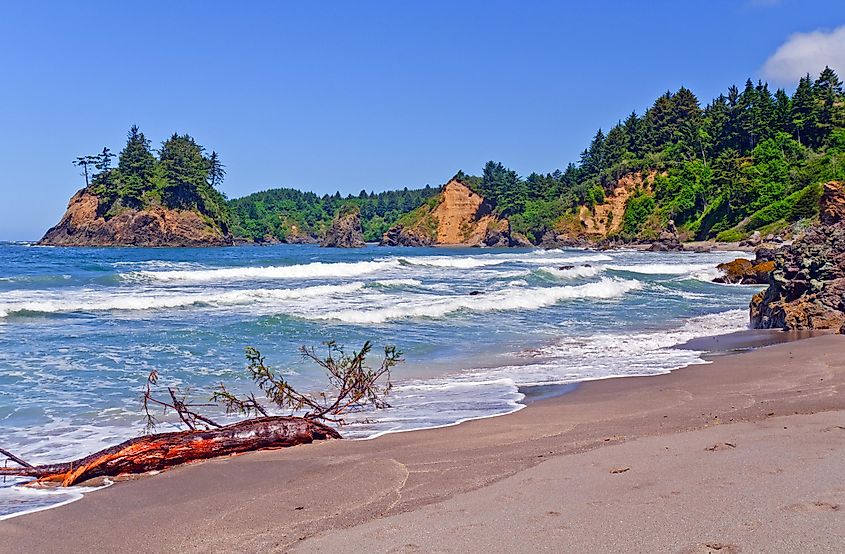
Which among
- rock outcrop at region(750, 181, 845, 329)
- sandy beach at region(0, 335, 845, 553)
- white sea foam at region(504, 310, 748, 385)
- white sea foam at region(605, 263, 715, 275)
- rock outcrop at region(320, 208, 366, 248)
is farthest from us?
rock outcrop at region(320, 208, 366, 248)

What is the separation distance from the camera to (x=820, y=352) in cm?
1117

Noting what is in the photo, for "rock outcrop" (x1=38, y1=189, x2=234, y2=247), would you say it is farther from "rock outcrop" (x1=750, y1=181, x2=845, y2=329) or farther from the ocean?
"rock outcrop" (x1=750, y1=181, x2=845, y2=329)

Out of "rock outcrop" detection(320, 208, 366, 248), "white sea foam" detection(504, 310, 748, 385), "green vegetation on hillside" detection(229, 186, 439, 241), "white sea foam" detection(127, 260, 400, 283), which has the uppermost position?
"green vegetation on hillside" detection(229, 186, 439, 241)

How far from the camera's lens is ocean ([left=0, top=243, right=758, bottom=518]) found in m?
8.56

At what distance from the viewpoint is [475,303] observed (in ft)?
74.7

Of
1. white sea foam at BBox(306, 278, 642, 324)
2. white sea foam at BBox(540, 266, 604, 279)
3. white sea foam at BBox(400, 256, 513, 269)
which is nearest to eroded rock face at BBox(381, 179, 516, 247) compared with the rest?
white sea foam at BBox(400, 256, 513, 269)

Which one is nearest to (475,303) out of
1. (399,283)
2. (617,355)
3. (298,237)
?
(399,283)

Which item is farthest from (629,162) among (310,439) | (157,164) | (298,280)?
(310,439)

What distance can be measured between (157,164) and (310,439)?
102092 mm

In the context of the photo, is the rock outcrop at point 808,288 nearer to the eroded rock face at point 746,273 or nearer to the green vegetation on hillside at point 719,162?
the eroded rock face at point 746,273

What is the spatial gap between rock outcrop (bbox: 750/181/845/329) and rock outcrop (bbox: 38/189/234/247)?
84.6 metres

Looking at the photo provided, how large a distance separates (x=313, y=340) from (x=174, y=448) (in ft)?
31.4

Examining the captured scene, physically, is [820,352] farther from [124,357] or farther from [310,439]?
[124,357]

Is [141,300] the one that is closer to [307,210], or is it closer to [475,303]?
[475,303]
